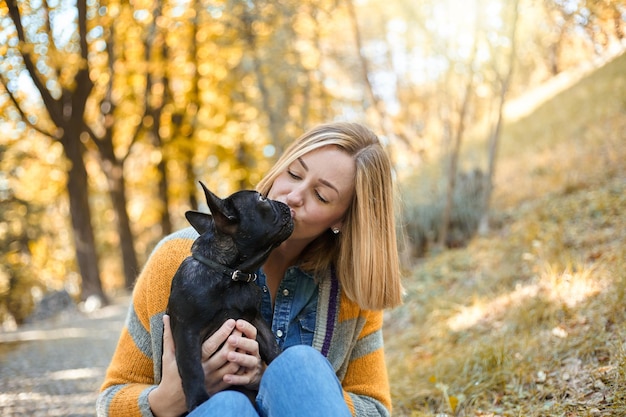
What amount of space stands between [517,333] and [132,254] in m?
12.0

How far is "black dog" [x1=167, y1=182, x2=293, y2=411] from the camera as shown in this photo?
7.57ft

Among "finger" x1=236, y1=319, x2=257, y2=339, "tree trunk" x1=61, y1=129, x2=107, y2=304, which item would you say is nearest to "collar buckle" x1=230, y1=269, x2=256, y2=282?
"finger" x1=236, y1=319, x2=257, y2=339

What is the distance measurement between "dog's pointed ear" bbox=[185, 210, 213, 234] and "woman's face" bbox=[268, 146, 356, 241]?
0.39 metres

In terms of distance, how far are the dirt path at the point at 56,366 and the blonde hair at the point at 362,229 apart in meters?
3.02

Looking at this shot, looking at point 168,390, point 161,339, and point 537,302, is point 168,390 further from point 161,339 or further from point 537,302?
point 537,302

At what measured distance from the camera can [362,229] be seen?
9.52 ft

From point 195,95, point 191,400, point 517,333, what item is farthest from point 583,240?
point 195,95

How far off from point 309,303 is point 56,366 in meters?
4.84

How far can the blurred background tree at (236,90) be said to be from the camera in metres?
7.62

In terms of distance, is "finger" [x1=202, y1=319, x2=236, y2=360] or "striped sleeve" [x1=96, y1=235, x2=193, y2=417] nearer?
"finger" [x1=202, y1=319, x2=236, y2=360]

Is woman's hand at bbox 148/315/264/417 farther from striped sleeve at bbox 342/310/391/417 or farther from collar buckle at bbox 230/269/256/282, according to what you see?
striped sleeve at bbox 342/310/391/417

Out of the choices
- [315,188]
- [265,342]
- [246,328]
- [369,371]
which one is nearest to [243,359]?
[246,328]

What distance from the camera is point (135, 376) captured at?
258cm

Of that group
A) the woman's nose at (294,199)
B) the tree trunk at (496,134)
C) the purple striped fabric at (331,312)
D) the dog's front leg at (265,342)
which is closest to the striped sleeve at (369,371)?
the purple striped fabric at (331,312)
